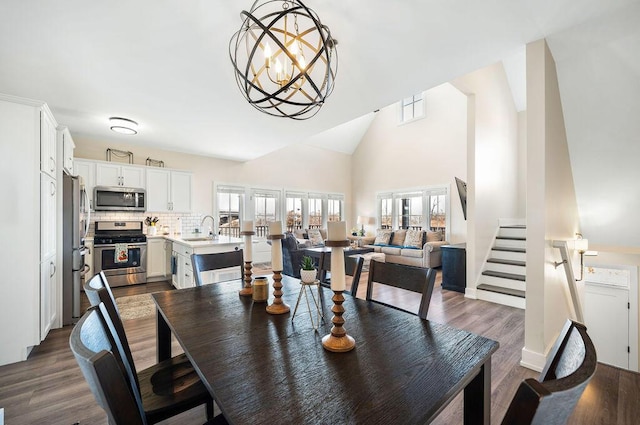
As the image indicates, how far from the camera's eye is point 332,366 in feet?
2.94

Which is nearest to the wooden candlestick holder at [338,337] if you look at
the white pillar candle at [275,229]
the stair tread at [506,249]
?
the white pillar candle at [275,229]

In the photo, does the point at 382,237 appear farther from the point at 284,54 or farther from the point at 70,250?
the point at 70,250

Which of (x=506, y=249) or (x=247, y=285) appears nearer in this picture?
(x=247, y=285)

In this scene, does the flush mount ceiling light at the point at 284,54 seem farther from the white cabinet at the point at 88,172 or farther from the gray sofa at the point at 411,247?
the gray sofa at the point at 411,247

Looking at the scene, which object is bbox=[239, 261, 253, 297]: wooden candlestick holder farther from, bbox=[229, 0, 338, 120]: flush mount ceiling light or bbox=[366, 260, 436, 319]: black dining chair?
bbox=[229, 0, 338, 120]: flush mount ceiling light

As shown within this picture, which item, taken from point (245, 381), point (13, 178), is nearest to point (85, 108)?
point (13, 178)

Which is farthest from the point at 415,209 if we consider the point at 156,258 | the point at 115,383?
the point at 115,383

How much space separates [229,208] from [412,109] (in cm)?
562

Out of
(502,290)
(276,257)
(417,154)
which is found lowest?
(502,290)

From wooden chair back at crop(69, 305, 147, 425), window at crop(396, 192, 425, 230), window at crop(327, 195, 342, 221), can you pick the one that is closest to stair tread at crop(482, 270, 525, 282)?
window at crop(396, 192, 425, 230)

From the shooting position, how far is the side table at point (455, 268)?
14.4ft

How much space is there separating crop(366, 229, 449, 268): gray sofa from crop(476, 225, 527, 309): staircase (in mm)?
1476

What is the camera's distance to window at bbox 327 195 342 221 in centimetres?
887

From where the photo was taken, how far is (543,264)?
2184mm
